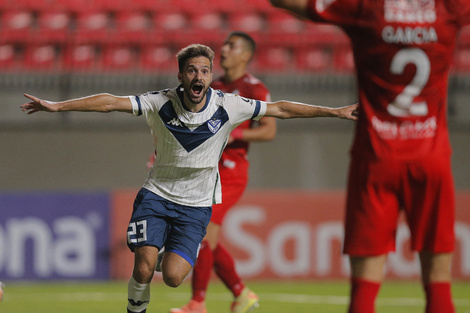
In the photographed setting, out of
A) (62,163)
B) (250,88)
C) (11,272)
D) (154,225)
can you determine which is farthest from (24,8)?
(154,225)

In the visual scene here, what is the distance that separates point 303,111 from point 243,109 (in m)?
0.46

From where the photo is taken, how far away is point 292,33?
45.4 ft

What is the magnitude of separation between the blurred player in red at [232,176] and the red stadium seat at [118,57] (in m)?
6.57

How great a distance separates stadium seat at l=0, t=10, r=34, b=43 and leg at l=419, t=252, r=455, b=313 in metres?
11.1

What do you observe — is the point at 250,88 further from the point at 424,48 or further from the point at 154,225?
the point at 424,48

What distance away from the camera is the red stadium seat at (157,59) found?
13711 mm

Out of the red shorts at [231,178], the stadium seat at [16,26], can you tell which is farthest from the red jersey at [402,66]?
the stadium seat at [16,26]

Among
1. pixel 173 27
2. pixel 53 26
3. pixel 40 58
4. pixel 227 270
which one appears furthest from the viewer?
pixel 173 27

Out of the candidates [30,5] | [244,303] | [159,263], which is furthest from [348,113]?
[30,5]

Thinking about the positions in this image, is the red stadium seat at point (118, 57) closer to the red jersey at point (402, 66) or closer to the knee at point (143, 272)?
the knee at point (143, 272)

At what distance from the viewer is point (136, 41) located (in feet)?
45.4

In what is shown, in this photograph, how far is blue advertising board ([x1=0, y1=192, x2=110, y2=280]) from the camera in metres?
10.6

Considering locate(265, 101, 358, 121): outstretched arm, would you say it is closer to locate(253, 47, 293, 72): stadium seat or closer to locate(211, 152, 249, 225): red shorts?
locate(211, 152, 249, 225): red shorts

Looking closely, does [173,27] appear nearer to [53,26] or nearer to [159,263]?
[53,26]
